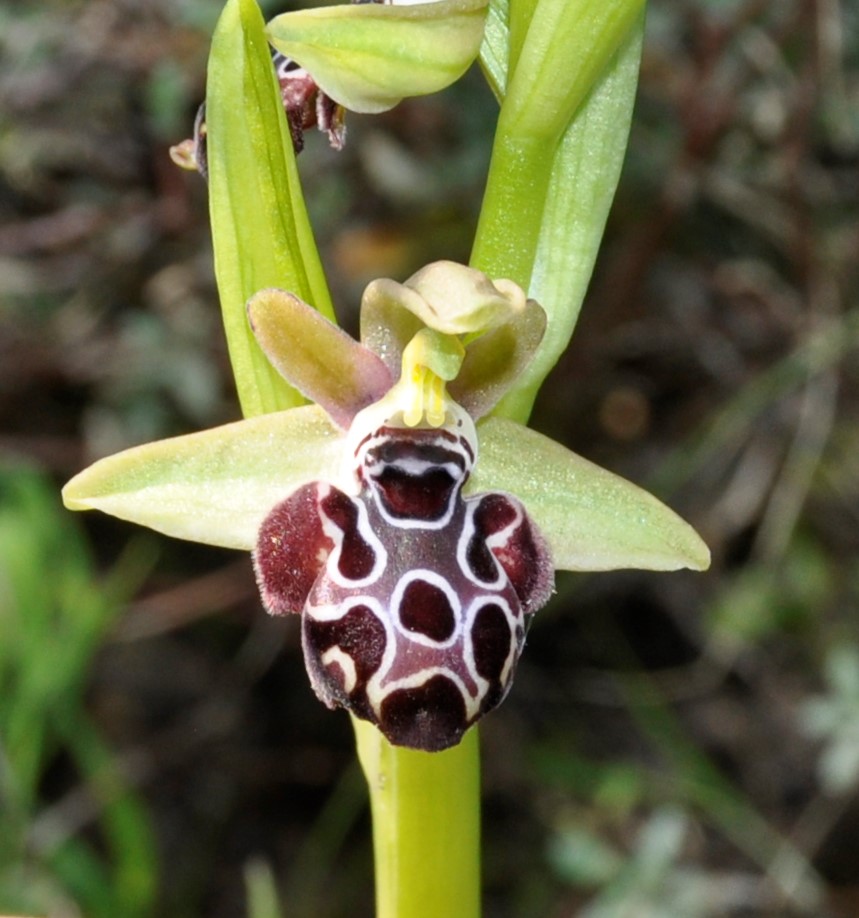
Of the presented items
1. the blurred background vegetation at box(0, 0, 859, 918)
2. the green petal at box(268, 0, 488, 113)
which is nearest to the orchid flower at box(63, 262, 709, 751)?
the green petal at box(268, 0, 488, 113)

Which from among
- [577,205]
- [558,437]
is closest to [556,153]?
[577,205]

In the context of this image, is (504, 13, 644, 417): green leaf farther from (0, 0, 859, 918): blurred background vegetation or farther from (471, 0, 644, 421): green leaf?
(0, 0, 859, 918): blurred background vegetation

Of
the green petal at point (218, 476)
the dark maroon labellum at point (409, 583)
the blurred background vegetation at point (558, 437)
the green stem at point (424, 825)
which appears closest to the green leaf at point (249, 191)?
the green petal at point (218, 476)

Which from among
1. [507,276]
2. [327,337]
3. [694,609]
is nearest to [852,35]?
[694,609]

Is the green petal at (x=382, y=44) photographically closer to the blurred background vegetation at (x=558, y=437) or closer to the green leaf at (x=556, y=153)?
the green leaf at (x=556, y=153)

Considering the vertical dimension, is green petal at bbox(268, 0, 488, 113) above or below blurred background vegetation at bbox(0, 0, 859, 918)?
above

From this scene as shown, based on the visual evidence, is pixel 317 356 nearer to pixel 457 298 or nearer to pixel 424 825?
pixel 457 298
